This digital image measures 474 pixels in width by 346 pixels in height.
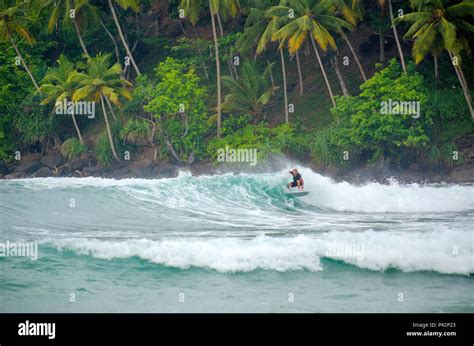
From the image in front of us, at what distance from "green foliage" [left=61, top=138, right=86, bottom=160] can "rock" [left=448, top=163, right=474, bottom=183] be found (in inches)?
632

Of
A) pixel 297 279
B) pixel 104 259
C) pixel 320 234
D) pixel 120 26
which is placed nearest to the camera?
pixel 297 279

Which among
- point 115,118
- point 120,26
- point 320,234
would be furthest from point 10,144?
point 320,234

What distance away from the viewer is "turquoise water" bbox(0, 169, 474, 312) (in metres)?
17.2

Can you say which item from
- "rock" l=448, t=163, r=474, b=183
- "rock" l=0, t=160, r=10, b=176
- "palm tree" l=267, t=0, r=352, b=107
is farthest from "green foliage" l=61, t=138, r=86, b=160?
"rock" l=448, t=163, r=474, b=183

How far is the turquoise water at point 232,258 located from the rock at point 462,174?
3.87 metres

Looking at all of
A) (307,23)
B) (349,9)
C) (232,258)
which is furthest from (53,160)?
(232,258)

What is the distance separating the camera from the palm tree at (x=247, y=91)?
36.7 metres

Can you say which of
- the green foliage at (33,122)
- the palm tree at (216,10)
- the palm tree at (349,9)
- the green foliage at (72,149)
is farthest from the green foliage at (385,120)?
the green foliage at (33,122)

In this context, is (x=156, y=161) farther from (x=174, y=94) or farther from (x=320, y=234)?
(x=320, y=234)

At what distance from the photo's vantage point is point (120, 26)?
137 feet

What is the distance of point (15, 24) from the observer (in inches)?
1506

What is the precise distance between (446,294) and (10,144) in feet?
88.8
